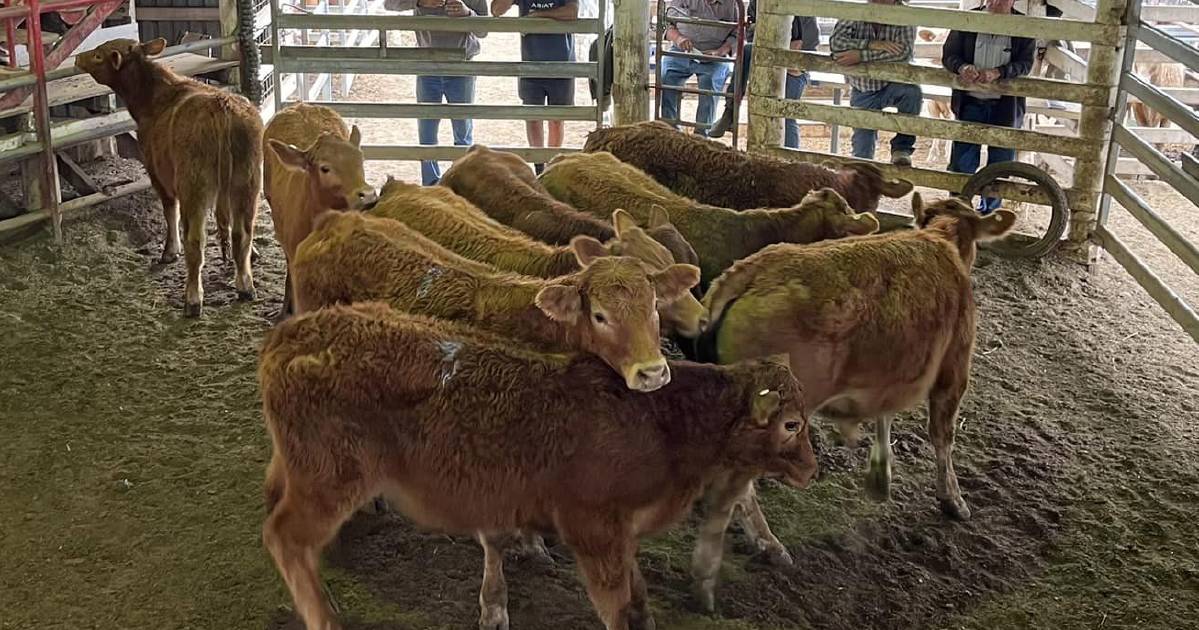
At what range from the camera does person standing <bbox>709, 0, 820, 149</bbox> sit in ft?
34.2

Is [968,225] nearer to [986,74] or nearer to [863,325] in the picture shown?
[863,325]

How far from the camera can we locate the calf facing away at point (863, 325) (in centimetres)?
543

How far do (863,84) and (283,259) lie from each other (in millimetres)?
4990

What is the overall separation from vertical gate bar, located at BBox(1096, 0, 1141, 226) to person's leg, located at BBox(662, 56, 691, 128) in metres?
3.59

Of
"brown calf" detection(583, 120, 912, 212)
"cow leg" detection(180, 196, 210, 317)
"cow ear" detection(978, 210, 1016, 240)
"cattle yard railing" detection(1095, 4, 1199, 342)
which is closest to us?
"cow ear" detection(978, 210, 1016, 240)

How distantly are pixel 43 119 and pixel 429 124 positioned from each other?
3.41 meters

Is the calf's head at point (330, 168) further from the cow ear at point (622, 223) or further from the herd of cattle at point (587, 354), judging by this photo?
the cow ear at point (622, 223)

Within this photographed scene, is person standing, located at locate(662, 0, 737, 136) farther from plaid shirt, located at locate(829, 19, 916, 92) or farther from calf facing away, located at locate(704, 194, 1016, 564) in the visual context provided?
calf facing away, located at locate(704, 194, 1016, 564)

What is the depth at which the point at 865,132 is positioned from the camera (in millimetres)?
10555

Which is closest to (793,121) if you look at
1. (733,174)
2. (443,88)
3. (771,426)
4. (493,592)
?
(443,88)

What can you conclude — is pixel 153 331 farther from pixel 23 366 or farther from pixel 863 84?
pixel 863 84

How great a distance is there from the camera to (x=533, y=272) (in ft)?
19.5

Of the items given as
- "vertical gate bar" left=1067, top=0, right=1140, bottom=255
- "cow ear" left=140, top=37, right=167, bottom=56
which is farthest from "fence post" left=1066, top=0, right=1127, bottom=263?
"cow ear" left=140, top=37, right=167, bottom=56

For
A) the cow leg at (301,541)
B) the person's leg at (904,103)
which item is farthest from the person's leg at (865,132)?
the cow leg at (301,541)
